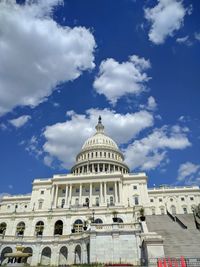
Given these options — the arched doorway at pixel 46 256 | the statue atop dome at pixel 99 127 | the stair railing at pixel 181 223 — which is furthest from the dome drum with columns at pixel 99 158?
the stair railing at pixel 181 223

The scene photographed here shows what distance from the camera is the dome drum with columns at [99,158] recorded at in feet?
345

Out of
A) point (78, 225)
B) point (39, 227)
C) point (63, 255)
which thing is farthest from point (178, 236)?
point (39, 227)

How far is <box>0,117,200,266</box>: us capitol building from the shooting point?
A: 1346 inches

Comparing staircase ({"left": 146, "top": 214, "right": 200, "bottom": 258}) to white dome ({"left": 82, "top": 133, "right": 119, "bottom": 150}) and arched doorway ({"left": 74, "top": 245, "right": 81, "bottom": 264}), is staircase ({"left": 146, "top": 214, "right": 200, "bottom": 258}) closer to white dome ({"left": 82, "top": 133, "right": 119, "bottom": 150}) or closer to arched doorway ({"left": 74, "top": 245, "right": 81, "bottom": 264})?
arched doorway ({"left": 74, "top": 245, "right": 81, "bottom": 264})

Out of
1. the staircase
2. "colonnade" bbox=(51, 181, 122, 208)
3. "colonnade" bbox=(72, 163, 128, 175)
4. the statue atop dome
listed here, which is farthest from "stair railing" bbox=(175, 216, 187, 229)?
the statue atop dome

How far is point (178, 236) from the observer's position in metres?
32.2

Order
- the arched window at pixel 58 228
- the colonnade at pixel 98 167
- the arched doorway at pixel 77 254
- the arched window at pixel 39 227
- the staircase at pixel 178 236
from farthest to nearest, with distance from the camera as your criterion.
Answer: the colonnade at pixel 98 167 → the arched window at pixel 39 227 → the arched window at pixel 58 228 → the arched doorway at pixel 77 254 → the staircase at pixel 178 236

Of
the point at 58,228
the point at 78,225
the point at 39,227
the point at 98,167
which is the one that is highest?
the point at 98,167

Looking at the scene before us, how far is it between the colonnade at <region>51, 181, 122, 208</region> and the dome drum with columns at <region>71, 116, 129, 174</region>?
17880mm

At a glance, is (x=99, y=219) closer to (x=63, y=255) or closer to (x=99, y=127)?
(x=63, y=255)

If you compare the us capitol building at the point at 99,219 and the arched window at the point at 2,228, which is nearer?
the us capitol building at the point at 99,219

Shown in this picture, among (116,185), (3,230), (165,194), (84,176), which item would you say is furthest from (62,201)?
(165,194)

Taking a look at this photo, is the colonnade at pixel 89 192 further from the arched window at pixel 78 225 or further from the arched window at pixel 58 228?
the arched window at pixel 78 225

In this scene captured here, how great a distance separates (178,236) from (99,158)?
247 ft
